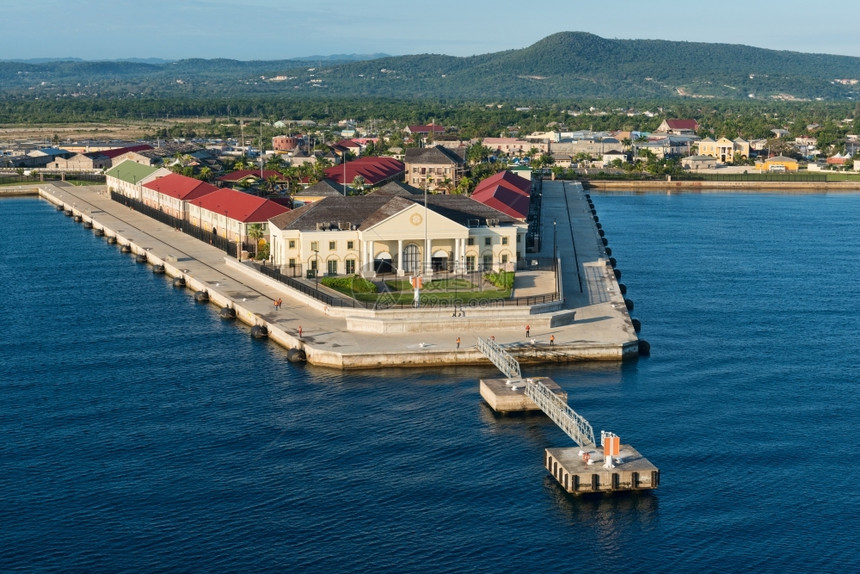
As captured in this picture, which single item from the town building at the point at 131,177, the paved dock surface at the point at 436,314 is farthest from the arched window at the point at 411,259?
the town building at the point at 131,177

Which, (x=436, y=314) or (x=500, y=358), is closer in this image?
(x=500, y=358)

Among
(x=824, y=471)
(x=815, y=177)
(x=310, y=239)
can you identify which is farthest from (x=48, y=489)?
(x=815, y=177)

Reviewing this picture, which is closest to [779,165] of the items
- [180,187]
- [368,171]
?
[368,171]

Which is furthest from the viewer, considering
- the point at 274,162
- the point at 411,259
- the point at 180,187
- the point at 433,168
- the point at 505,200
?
the point at 274,162

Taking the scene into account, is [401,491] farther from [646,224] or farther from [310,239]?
[646,224]

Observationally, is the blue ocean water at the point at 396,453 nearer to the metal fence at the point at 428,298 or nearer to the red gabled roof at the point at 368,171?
the metal fence at the point at 428,298

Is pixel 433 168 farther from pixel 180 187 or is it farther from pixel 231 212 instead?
pixel 231 212

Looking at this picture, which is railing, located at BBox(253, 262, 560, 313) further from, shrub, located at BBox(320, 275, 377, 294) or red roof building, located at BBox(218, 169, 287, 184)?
red roof building, located at BBox(218, 169, 287, 184)
